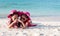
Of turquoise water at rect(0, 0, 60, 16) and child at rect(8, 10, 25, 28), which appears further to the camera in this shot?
turquoise water at rect(0, 0, 60, 16)

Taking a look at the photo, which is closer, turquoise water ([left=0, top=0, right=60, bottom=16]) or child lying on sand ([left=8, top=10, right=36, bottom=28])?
child lying on sand ([left=8, top=10, right=36, bottom=28])

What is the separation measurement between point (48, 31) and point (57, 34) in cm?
39

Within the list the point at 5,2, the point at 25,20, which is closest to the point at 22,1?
the point at 5,2

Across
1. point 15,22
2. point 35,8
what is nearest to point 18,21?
point 15,22

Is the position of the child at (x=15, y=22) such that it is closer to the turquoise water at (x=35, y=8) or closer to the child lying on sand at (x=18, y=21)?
the child lying on sand at (x=18, y=21)

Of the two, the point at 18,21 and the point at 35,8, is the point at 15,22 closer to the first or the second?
the point at 18,21

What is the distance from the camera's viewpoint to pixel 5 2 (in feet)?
53.3

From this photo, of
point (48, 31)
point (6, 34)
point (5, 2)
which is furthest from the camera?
point (5, 2)

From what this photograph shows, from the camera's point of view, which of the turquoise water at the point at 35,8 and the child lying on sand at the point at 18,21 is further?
the turquoise water at the point at 35,8

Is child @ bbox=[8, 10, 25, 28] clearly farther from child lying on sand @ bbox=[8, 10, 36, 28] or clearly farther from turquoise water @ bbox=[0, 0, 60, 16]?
turquoise water @ bbox=[0, 0, 60, 16]

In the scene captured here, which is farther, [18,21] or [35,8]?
[35,8]

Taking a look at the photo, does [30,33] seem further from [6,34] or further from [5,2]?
[5,2]

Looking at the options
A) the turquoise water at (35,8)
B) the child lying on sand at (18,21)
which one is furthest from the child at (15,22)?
the turquoise water at (35,8)

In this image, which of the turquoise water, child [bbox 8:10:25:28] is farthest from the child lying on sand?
the turquoise water
